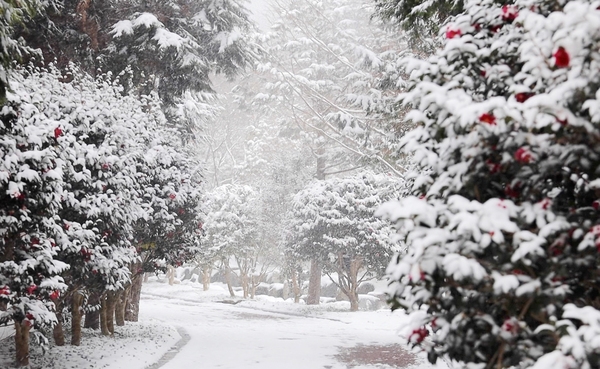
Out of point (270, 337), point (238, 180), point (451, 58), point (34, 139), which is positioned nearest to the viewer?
point (451, 58)

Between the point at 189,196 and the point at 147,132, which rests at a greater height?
the point at 147,132

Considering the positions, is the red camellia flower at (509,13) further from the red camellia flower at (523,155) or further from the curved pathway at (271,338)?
the curved pathway at (271,338)

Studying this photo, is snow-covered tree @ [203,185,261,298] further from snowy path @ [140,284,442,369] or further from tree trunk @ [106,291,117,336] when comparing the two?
tree trunk @ [106,291,117,336]

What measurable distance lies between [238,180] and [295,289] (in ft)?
45.3

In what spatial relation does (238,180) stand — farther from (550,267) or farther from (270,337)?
(550,267)

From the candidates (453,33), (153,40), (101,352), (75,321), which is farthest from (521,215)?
(153,40)

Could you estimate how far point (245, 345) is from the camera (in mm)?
12023

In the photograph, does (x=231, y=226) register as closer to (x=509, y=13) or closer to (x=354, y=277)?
(x=354, y=277)

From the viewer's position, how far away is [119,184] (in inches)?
351

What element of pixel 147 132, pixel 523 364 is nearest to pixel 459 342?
pixel 523 364

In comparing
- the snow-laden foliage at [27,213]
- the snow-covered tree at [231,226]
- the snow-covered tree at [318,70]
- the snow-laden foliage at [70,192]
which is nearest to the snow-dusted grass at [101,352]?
the snow-laden foliage at [70,192]

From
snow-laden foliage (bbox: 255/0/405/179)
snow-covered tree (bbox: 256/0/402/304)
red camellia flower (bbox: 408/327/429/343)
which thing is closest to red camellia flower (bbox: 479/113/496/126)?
red camellia flower (bbox: 408/327/429/343)

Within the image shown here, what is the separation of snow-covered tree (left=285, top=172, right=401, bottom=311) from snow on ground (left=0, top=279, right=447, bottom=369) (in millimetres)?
2295

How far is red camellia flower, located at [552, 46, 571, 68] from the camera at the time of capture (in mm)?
2475
